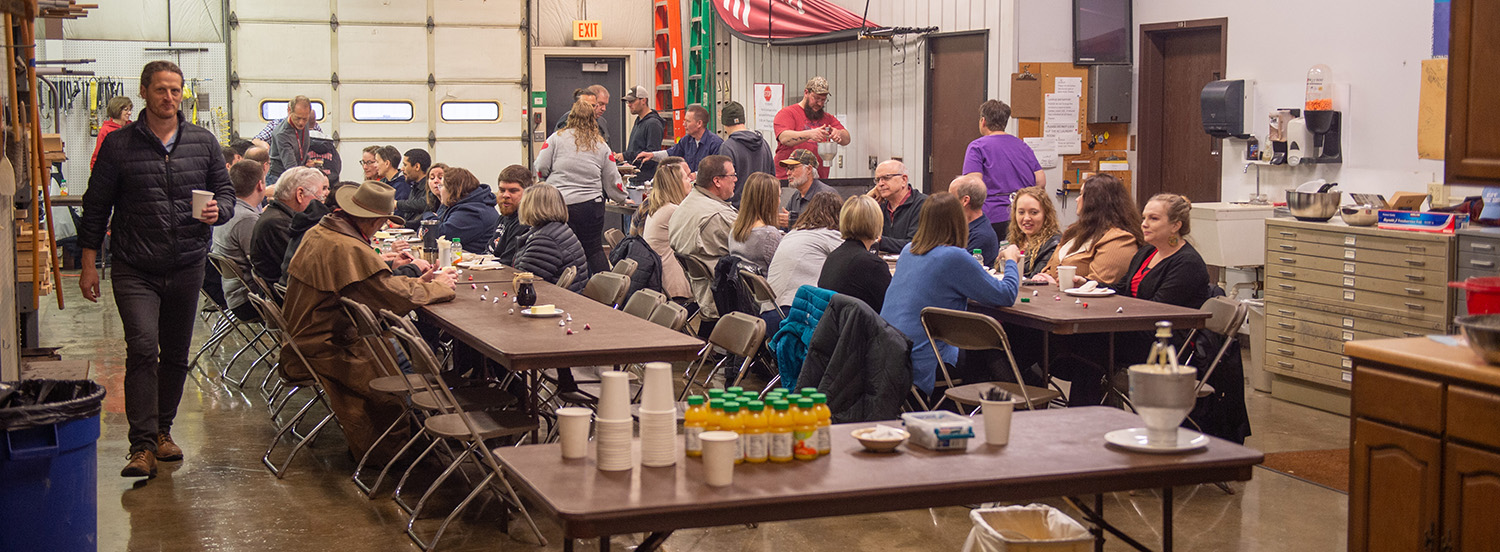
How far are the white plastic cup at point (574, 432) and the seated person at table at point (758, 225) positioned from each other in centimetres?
397

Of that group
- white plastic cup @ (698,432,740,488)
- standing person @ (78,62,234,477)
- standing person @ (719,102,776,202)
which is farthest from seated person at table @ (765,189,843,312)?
white plastic cup @ (698,432,740,488)

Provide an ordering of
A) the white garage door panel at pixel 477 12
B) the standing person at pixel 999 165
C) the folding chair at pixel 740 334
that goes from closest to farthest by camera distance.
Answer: the folding chair at pixel 740 334 → the standing person at pixel 999 165 → the white garage door panel at pixel 477 12

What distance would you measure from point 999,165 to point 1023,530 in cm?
554

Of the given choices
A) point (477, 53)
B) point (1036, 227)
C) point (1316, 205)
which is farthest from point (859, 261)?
point (477, 53)

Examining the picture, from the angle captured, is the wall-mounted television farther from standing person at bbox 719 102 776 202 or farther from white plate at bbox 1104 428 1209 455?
white plate at bbox 1104 428 1209 455

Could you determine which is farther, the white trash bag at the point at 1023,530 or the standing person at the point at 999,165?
the standing person at the point at 999,165

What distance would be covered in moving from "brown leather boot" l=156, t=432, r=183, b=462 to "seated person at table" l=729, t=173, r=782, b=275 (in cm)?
289

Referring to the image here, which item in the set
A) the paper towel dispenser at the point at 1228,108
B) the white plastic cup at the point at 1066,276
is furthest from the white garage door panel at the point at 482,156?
the white plastic cup at the point at 1066,276

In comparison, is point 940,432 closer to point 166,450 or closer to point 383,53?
point 166,450

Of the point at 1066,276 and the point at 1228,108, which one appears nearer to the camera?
the point at 1066,276

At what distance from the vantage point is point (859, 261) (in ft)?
18.5

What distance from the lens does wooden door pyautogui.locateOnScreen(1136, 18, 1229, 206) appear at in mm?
9703

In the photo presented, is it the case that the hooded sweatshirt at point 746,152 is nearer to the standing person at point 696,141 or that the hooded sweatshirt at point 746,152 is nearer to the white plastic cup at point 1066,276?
the standing person at point 696,141

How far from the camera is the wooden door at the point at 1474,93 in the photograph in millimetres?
3953
